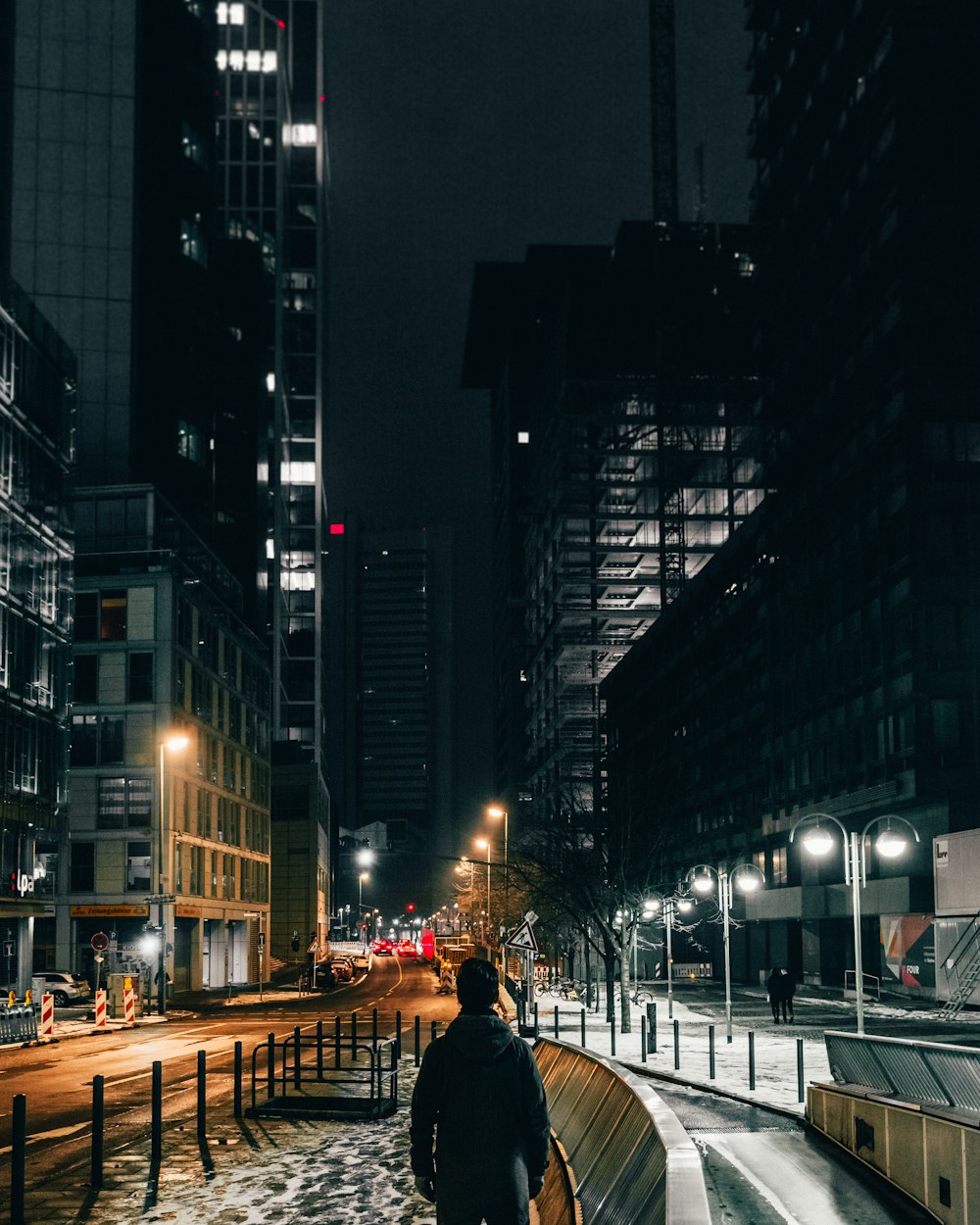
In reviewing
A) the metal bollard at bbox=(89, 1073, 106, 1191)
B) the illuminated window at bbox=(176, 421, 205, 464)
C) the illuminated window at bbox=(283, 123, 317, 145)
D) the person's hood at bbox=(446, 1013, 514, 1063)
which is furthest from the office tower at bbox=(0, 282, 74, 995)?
the illuminated window at bbox=(283, 123, 317, 145)

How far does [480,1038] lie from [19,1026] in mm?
34760

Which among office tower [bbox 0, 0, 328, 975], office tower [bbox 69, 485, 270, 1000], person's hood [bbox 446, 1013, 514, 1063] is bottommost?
person's hood [bbox 446, 1013, 514, 1063]

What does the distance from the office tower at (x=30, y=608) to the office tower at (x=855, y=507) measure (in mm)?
24072

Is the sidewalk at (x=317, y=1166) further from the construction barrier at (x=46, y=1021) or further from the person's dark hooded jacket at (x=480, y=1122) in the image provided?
the construction barrier at (x=46, y=1021)

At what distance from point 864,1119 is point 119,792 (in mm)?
62600

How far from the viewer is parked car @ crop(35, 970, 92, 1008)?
2424 inches

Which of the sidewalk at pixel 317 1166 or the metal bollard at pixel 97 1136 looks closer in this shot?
the sidewalk at pixel 317 1166

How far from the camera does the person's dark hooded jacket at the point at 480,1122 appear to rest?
279 inches

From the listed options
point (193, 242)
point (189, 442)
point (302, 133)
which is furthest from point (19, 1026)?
point (302, 133)

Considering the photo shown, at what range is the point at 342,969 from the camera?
80.9m

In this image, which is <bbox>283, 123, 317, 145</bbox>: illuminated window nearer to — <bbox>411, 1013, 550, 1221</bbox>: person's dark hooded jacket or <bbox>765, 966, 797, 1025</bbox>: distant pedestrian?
<bbox>765, 966, 797, 1025</bbox>: distant pedestrian

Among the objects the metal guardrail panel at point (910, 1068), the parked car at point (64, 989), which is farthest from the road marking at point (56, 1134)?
the parked car at point (64, 989)

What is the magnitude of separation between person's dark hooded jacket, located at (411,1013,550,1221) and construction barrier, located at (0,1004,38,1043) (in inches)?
1323

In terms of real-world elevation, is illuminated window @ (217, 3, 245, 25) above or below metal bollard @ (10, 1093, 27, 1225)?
above
